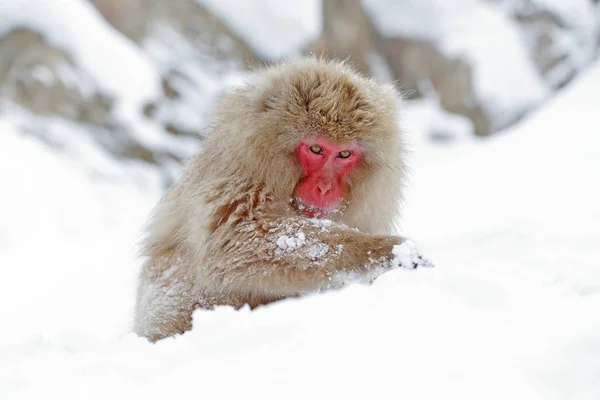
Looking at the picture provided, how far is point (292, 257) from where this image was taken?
7.30ft

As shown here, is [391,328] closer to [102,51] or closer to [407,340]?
[407,340]

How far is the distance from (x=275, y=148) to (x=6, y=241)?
406cm

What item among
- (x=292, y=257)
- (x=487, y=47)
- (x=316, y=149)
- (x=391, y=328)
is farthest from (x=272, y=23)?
(x=391, y=328)

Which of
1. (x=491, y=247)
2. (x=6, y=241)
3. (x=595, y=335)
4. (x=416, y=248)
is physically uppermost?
(x=6, y=241)

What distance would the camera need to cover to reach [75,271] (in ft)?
16.5

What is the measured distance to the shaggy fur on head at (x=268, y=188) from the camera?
2281mm

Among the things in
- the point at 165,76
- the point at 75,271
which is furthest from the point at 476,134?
the point at 75,271

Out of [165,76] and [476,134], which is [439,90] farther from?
[165,76]

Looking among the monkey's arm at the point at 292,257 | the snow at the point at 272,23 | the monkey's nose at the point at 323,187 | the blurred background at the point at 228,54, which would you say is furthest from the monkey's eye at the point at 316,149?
the snow at the point at 272,23

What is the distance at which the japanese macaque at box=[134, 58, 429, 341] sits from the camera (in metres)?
2.24

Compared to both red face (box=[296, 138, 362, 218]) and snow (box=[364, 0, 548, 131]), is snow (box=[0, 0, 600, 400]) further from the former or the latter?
snow (box=[364, 0, 548, 131])

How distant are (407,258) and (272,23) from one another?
729 cm

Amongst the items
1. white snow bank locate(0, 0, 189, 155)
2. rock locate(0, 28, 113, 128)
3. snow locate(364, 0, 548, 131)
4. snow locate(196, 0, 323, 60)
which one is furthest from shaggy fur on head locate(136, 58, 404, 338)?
snow locate(364, 0, 548, 131)

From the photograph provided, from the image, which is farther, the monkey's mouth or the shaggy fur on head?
the monkey's mouth
